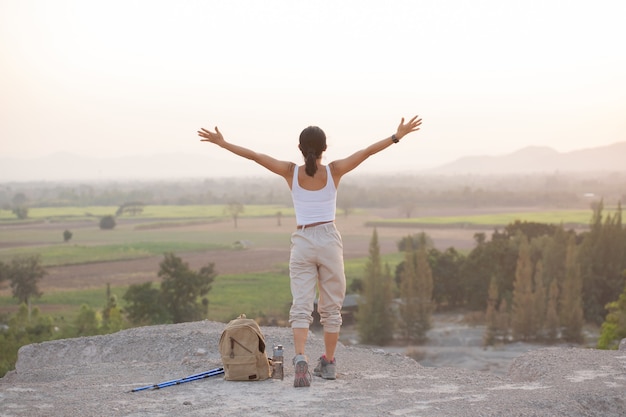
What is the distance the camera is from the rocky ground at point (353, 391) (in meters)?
7.19

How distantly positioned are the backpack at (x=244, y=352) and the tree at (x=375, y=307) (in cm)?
3548

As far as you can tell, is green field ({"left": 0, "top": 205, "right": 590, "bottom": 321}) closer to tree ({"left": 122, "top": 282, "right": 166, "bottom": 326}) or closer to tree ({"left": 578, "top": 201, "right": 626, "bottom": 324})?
tree ({"left": 578, "top": 201, "right": 626, "bottom": 324})

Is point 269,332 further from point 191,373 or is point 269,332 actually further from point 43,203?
point 43,203

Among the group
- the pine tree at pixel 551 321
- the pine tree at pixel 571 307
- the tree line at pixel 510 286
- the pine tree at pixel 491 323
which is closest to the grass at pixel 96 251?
the tree line at pixel 510 286

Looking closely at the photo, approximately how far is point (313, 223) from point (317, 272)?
1.78 ft

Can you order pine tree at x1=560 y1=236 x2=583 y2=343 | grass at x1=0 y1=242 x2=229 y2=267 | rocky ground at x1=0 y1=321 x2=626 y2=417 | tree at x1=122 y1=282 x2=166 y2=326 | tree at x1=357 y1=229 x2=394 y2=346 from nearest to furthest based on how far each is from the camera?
rocky ground at x1=0 y1=321 x2=626 y2=417, tree at x1=122 y1=282 x2=166 y2=326, pine tree at x1=560 y1=236 x2=583 y2=343, tree at x1=357 y1=229 x2=394 y2=346, grass at x1=0 y1=242 x2=229 y2=267

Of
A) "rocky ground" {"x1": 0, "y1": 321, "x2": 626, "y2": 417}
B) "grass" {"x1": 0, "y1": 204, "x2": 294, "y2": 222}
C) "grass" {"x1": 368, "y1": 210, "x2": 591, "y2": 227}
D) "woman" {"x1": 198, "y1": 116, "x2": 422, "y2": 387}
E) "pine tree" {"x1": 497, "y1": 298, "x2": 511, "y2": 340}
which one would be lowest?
"pine tree" {"x1": 497, "y1": 298, "x2": 511, "y2": 340}

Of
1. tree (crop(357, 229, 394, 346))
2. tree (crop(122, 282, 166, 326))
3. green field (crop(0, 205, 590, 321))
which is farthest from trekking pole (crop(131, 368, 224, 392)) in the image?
green field (crop(0, 205, 590, 321))

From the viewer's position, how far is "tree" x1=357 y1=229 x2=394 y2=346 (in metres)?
43.8

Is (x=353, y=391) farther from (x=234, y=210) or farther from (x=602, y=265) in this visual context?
(x=234, y=210)

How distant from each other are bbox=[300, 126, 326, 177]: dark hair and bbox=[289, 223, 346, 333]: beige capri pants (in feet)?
1.89

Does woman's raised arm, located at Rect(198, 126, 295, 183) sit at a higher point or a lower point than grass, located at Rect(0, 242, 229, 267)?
higher

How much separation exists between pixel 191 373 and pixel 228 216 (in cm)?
9114

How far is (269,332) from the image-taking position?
12.6 metres
